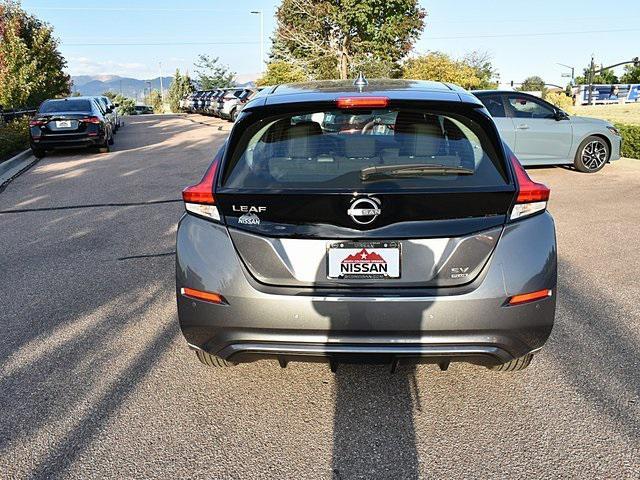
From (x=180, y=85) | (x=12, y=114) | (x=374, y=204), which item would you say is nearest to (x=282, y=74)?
(x=12, y=114)

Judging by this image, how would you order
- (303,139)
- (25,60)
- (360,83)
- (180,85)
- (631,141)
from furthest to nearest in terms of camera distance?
1. (180,85)
2. (25,60)
3. (631,141)
4. (360,83)
5. (303,139)

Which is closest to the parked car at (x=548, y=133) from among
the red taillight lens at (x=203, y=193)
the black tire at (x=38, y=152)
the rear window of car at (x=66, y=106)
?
the red taillight lens at (x=203, y=193)

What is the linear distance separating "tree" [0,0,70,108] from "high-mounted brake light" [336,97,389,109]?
2551 centimetres

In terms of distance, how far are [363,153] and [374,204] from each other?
42 cm

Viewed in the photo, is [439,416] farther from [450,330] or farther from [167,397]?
[167,397]

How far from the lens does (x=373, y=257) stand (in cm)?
276

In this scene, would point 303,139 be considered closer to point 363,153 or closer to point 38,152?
point 363,153

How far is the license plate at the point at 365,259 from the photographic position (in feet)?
9.07

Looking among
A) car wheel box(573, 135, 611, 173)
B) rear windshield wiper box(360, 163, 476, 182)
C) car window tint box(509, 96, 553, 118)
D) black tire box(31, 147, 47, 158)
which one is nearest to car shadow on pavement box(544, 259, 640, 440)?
rear windshield wiper box(360, 163, 476, 182)

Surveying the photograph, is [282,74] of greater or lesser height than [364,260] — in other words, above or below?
above

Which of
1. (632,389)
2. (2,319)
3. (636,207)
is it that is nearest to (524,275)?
(632,389)

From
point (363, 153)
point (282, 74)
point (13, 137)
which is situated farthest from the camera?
point (282, 74)

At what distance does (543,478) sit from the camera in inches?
102

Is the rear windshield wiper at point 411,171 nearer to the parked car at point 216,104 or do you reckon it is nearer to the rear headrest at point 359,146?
the rear headrest at point 359,146
